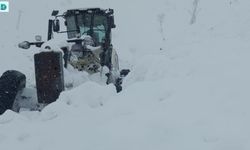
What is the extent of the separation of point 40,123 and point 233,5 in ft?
74.9

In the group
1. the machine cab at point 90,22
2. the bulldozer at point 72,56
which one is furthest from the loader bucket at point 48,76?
the machine cab at point 90,22

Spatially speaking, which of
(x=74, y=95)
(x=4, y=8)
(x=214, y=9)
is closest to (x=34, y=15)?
(x=4, y=8)

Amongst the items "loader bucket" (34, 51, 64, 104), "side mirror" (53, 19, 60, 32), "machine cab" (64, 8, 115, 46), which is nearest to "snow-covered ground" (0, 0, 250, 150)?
"loader bucket" (34, 51, 64, 104)

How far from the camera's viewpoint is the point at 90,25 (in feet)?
41.7

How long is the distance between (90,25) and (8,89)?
4.50 metres

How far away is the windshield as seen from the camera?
41.7 feet

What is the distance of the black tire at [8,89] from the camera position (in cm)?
852

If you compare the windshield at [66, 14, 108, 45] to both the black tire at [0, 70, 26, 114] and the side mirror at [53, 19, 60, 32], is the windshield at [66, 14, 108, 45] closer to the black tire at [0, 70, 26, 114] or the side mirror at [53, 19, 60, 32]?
the side mirror at [53, 19, 60, 32]

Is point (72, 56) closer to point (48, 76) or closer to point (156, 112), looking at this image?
point (48, 76)

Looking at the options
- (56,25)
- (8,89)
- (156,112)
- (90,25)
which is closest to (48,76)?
(8,89)

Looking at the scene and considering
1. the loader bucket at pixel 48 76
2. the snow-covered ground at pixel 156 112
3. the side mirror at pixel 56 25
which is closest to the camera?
the snow-covered ground at pixel 156 112

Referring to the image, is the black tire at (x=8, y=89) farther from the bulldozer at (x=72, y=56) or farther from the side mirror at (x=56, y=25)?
the side mirror at (x=56, y=25)

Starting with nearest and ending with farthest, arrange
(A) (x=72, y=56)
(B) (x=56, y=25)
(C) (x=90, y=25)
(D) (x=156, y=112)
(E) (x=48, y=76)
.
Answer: (D) (x=156, y=112) < (E) (x=48, y=76) < (A) (x=72, y=56) < (B) (x=56, y=25) < (C) (x=90, y=25)

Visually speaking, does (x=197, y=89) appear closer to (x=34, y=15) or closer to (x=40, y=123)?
(x=40, y=123)
